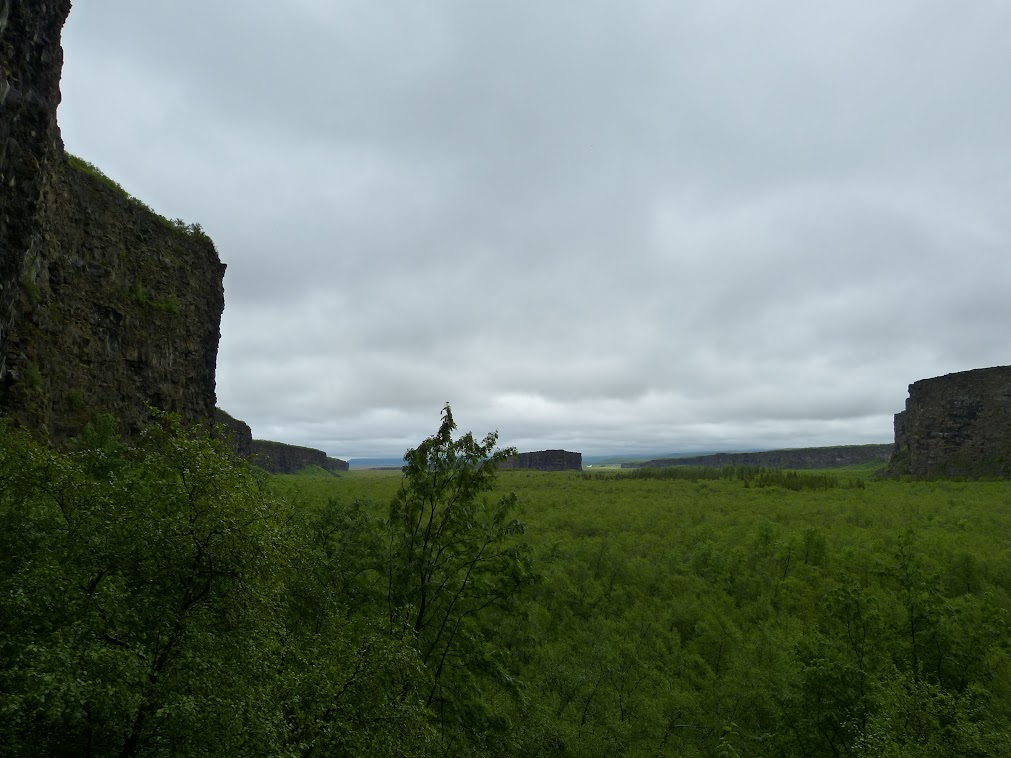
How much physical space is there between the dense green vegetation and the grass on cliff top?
14213mm

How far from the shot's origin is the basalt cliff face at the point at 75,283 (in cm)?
1342

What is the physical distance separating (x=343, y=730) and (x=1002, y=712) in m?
11.8

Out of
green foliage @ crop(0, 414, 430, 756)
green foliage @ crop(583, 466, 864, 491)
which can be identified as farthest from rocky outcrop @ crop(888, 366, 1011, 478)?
green foliage @ crop(0, 414, 430, 756)

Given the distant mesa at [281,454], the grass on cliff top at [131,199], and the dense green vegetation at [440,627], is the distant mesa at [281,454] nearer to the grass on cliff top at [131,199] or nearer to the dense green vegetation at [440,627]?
the grass on cliff top at [131,199]

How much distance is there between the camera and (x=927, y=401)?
161ft

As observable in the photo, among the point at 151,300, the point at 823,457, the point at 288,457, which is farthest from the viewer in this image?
the point at 288,457

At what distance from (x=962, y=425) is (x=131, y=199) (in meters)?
62.1

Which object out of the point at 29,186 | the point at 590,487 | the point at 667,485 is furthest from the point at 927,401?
the point at 29,186

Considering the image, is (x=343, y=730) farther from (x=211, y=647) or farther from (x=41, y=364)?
(x=41, y=364)

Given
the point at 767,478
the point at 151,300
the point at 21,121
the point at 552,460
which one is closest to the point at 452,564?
the point at 21,121

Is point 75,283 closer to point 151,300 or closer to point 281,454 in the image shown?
point 151,300

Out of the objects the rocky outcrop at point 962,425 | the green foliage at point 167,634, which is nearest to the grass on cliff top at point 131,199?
the green foliage at point 167,634

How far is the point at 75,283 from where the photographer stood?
21797mm

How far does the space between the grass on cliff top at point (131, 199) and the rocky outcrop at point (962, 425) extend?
58833mm
